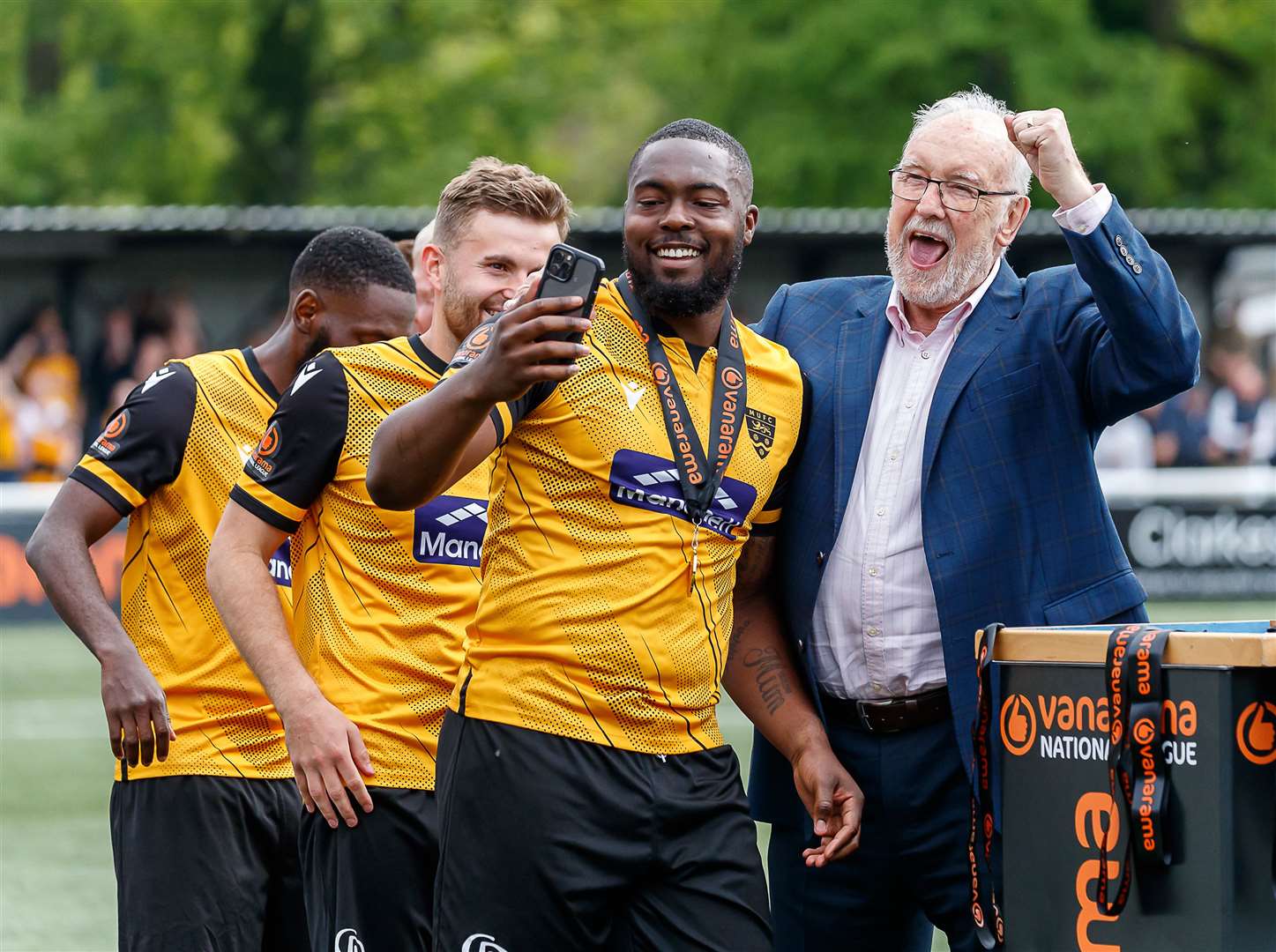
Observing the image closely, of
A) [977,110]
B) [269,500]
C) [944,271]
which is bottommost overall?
[269,500]

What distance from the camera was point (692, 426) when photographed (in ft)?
13.3

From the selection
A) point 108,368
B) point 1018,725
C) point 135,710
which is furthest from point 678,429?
point 108,368

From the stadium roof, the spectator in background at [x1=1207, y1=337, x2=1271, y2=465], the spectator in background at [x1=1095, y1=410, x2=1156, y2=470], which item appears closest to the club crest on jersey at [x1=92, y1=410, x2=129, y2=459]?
the stadium roof

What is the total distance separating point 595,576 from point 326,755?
28.9 inches

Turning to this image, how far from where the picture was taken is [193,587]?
5035 mm

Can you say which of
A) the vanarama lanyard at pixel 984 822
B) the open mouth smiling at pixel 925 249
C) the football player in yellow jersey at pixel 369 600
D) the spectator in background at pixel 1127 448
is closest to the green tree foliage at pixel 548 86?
the spectator in background at pixel 1127 448

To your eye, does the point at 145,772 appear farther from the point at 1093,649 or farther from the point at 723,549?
the point at 1093,649

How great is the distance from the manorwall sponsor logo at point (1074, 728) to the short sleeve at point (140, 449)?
2319 millimetres

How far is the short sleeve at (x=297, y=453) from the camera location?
14.5ft

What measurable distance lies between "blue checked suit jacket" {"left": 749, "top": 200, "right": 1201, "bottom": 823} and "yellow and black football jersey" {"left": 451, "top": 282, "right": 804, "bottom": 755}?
0.55 meters

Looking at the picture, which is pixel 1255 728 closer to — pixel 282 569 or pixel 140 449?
pixel 282 569

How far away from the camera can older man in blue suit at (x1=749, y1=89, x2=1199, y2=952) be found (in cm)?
437

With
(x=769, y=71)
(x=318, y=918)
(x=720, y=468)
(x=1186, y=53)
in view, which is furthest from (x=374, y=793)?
(x=1186, y=53)

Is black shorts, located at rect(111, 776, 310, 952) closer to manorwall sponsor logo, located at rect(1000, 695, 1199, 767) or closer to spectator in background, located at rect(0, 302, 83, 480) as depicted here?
manorwall sponsor logo, located at rect(1000, 695, 1199, 767)
